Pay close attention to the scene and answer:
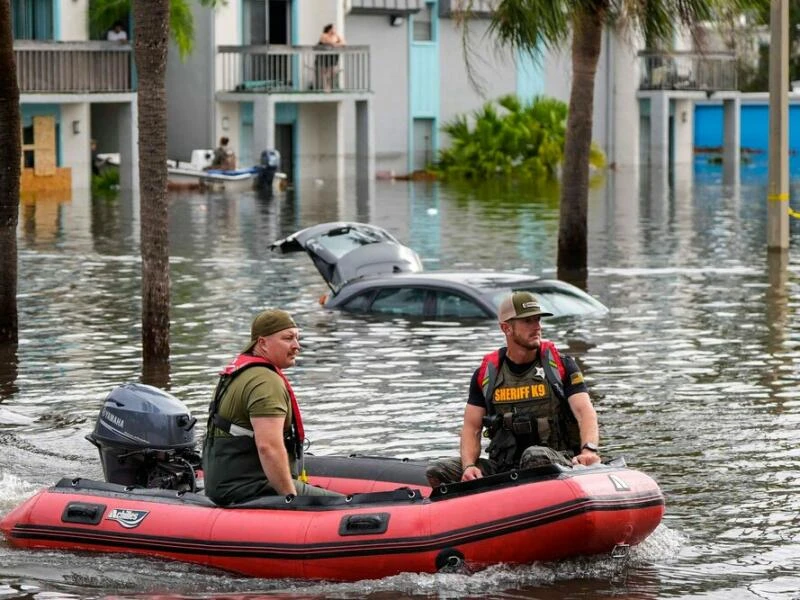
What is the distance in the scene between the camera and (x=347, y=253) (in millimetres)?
23750

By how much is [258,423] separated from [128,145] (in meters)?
39.0

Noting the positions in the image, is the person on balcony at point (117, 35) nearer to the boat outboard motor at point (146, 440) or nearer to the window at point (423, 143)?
the window at point (423, 143)

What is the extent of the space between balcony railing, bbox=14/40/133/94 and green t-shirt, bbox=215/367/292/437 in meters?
35.1

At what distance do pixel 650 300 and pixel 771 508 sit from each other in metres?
12.1

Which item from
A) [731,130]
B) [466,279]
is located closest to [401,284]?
[466,279]

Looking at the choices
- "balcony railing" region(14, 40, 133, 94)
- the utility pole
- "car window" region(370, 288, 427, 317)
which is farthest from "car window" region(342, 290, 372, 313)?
"balcony railing" region(14, 40, 133, 94)

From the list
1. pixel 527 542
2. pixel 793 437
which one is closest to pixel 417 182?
pixel 793 437

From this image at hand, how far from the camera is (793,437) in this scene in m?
14.7

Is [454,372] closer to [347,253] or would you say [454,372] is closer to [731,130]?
[347,253]

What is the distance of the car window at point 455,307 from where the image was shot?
21.9m

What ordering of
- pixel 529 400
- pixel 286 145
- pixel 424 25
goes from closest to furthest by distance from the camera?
pixel 529 400 < pixel 286 145 < pixel 424 25

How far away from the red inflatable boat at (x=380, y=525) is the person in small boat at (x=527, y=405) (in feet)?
0.98

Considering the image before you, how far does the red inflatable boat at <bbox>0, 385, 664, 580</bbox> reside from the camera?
10.3 meters

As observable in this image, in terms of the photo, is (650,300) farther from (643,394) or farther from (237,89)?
(237,89)
